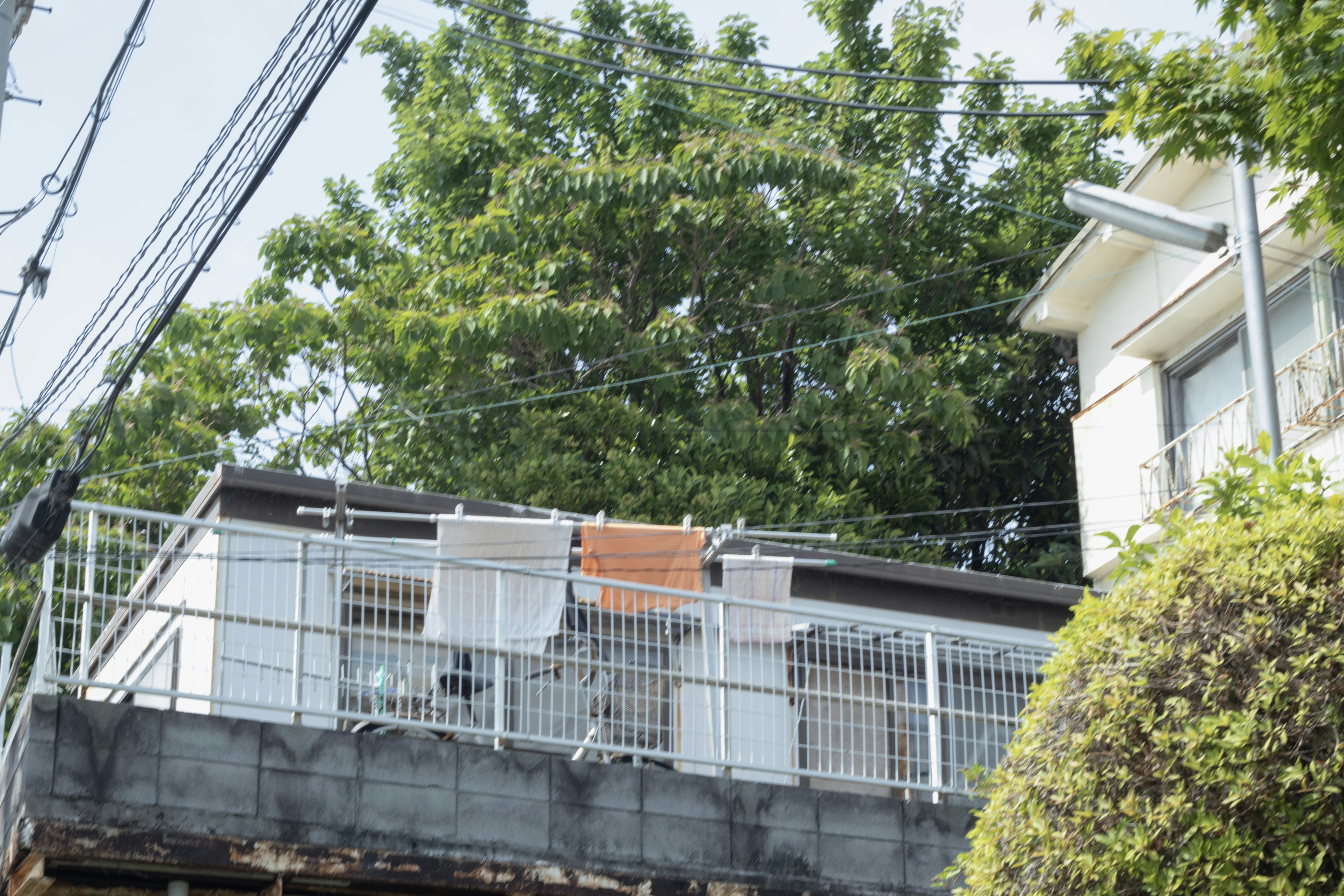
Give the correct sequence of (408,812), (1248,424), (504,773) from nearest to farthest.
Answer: (408,812)
(504,773)
(1248,424)

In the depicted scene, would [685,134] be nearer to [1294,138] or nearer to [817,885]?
[817,885]

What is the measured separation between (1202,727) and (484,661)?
203 inches

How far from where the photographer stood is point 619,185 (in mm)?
20406

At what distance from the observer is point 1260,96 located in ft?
23.0

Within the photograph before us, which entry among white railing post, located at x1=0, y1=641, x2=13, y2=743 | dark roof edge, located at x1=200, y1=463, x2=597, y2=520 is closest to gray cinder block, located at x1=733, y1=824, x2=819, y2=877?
dark roof edge, located at x1=200, y1=463, x2=597, y2=520

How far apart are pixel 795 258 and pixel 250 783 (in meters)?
14.9

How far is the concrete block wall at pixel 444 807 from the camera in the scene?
831cm

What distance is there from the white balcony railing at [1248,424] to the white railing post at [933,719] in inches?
144

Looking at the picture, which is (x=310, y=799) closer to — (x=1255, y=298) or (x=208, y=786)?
(x=208, y=786)

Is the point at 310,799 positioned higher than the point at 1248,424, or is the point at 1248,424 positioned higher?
Answer: the point at 1248,424

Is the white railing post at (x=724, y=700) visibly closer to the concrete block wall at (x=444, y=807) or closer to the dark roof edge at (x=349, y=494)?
the concrete block wall at (x=444, y=807)

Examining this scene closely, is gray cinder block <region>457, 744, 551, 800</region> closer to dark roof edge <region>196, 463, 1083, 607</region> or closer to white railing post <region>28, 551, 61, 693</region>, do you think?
white railing post <region>28, 551, 61, 693</region>

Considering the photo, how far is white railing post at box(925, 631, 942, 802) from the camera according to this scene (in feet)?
34.7

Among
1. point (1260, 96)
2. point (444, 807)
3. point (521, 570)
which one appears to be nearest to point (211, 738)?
point (444, 807)
